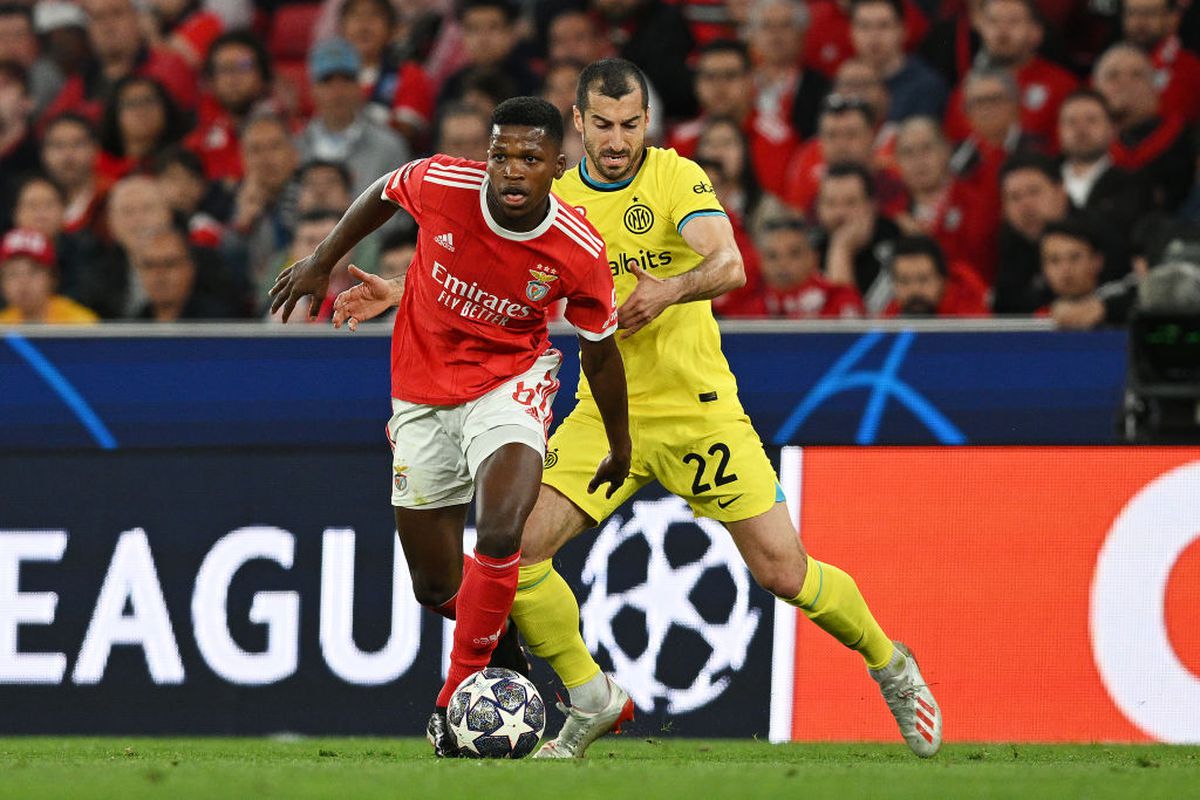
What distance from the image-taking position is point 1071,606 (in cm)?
807

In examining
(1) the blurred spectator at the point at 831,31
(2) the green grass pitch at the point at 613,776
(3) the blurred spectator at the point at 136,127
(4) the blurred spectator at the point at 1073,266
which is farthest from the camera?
(3) the blurred spectator at the point at 136,127

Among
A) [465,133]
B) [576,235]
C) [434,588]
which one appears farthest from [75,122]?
[576,235]

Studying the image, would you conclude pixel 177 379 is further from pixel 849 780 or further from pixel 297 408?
pixel 849 780

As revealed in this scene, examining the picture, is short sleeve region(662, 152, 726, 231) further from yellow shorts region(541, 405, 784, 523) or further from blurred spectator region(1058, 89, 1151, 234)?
blurred spectator region(1058, 89, 1151, 234)

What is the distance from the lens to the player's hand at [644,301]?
6.29 meters

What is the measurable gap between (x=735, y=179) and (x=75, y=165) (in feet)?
15.1

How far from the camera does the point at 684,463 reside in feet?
22.7

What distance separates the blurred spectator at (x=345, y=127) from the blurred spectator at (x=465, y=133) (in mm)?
640

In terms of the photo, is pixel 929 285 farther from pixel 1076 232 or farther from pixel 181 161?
pixel 181 161

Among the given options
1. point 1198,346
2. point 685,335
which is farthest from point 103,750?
point 1198,346

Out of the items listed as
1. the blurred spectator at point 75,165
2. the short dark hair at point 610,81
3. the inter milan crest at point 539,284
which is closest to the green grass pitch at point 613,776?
the inter milan crest at point 539,284

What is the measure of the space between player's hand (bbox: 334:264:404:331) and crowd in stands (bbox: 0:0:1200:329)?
366 cm

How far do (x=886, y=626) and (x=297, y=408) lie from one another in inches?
127

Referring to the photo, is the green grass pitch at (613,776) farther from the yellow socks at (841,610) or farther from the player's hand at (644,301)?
the player's hand at (644,301)
